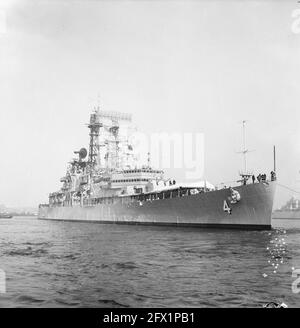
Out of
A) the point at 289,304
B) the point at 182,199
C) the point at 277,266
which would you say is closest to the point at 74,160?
the point at 182,199

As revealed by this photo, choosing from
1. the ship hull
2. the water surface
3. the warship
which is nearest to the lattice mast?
the warship

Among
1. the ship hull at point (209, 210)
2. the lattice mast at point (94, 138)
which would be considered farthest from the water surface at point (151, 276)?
the lattice mast at point (94, 138)

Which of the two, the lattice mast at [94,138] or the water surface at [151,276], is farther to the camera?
the lattice mast at [94,138]

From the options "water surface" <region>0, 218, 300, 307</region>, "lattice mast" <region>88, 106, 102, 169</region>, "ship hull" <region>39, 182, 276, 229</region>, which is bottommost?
"water surface" <region>0, 218, 300, 307</region>

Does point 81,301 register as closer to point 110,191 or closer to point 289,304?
point 289,304

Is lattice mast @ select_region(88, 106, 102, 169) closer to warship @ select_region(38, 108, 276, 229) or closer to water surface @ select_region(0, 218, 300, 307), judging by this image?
warship @ select_region(38, 108, 276, 229)

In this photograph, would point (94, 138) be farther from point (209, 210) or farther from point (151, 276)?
point (151, 276)

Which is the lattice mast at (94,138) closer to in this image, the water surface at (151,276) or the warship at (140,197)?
the warship at (140,197)
